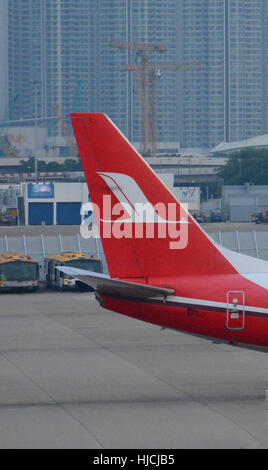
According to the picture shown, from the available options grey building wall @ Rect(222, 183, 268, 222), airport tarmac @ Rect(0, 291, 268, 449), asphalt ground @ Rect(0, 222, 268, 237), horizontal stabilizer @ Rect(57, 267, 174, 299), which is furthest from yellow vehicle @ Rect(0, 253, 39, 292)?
grey building wall @ Rect(222, 183, 268, 222)

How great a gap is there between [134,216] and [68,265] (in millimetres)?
33400

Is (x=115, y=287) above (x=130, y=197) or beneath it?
beneath

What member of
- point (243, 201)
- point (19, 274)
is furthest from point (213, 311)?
point (243, 201)

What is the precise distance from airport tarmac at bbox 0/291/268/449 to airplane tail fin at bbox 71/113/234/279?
3.47 m

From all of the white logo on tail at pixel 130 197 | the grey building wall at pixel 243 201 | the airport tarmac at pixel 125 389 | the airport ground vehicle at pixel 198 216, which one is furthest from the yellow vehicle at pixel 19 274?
the grey building wall at pixel 243 201

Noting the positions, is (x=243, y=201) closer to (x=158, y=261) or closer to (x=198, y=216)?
(x=198, y=216)

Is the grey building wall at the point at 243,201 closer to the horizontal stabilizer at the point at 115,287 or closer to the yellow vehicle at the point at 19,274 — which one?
the yellow vehicle at the point at 19,274

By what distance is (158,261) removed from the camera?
21.3 metres

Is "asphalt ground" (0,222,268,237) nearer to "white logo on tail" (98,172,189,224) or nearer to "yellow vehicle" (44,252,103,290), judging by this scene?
"yellow vehicle" (44,252,103,290)

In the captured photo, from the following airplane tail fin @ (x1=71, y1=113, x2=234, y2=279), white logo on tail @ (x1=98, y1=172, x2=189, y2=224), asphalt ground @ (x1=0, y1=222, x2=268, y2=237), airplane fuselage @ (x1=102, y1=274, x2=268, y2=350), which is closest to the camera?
airplane tail fin @ (x1=71, y1=113, x2=234, y2=279)

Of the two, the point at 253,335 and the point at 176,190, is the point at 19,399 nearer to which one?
the point at 253,335

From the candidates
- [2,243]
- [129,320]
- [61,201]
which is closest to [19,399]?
[129,320]

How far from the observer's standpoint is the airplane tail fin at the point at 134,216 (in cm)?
2045

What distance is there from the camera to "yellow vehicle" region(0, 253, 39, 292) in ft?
170
